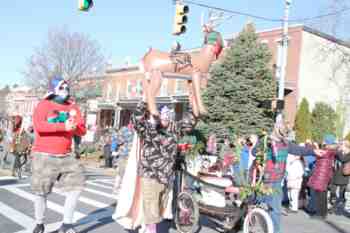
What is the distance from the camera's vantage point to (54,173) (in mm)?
5562

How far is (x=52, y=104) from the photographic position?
5629 millimetres

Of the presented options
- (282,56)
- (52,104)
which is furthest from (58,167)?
(282,56)

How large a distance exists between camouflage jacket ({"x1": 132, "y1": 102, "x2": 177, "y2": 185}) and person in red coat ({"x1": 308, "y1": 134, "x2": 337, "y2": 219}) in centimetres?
493

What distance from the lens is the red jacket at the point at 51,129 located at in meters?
5.44

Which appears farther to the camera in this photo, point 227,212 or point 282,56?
point 282,56

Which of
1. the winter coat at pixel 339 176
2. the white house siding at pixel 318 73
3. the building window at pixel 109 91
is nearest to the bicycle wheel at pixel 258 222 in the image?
the winter coat at pixel 339 176

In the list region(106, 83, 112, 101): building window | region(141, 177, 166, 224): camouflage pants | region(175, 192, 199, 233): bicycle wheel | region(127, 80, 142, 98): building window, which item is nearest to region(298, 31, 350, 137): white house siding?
region(127, 80, 142, 98): building window

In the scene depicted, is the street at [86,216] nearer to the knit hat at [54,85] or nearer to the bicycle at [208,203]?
the bicycle at [208,203]

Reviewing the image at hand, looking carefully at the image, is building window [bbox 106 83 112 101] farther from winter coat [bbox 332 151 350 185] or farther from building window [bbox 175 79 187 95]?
winter coat [bbox 332 151 350 185]

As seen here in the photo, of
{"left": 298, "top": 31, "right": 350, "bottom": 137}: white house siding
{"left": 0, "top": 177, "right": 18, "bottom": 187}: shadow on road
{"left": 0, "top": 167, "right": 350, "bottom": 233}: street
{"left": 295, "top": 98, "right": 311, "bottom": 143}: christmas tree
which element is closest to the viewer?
{"left": 0, "top": 167, "right": 350, "bottom": 233}: street

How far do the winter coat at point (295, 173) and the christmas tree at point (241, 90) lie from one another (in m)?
13.3

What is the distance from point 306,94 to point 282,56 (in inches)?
462

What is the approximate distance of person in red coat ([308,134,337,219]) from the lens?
370 inches

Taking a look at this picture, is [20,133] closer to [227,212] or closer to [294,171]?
[294,171]
